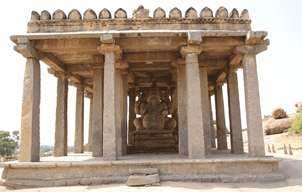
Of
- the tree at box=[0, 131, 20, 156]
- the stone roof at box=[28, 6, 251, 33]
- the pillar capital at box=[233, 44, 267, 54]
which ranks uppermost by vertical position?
the stone roof at box=[28, 6, 251, 33]

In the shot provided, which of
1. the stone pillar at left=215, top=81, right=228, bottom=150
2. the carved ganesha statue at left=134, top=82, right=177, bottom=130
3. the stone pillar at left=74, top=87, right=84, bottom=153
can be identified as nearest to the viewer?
the stone pillar at left=215, top=81, right=228, bottom=150

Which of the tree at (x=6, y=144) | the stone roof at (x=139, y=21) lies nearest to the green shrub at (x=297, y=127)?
the stone roof at (x=139, y=21)

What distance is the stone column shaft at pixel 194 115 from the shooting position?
849cm

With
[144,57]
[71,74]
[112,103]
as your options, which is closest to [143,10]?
[144,57]

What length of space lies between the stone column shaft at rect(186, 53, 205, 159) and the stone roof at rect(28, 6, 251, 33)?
1.69 metres

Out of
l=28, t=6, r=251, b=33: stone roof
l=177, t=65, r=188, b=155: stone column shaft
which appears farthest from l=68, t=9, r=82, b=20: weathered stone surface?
l=177, t=65, r=188, b=155: stone column shaft

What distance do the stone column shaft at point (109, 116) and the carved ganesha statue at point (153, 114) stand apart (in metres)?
6.30

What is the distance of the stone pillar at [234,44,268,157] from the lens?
866cm

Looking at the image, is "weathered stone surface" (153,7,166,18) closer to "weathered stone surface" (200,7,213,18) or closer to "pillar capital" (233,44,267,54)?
"weathered stone surface" (200,7,213,18)

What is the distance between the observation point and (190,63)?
903 cm

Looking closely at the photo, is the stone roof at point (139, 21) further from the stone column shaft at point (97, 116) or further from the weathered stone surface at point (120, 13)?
the stone column shaft at point (97, 116)

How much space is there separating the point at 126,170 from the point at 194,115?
2.98m

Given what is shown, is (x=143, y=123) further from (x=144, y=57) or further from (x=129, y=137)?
(x=144, y=57)

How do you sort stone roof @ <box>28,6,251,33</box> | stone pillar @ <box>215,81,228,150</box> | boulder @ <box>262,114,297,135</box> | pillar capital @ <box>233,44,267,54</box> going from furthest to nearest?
boulder @ <box>262,114,297,135</box> < stone pillar @ <box>215,81,228,150</box> < stone roof @ <box>28,6,251,33</box> < pillar capital @ <box>233,44,267,54</box>
